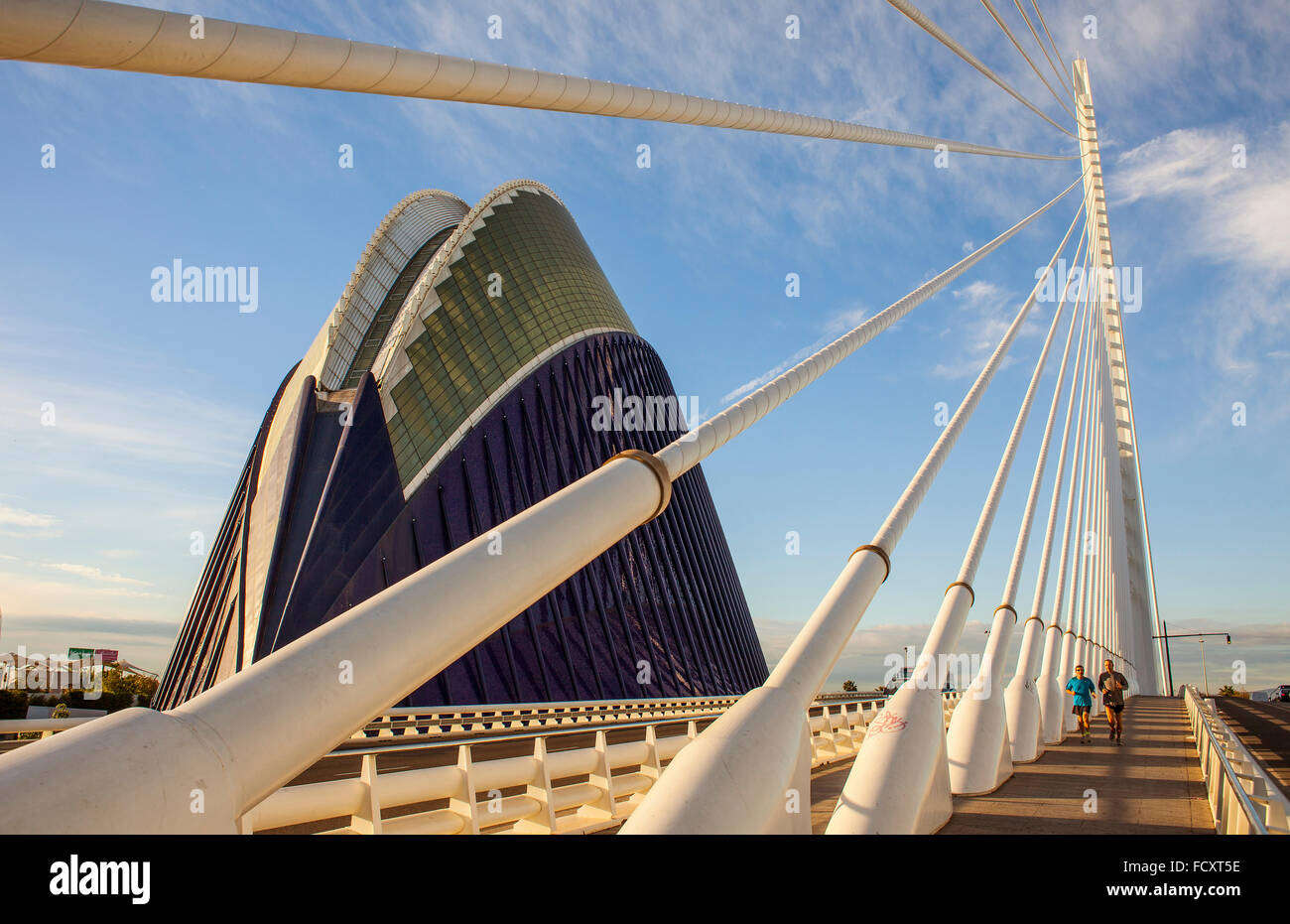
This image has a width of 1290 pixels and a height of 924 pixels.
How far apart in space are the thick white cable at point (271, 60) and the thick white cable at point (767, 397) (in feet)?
8.31

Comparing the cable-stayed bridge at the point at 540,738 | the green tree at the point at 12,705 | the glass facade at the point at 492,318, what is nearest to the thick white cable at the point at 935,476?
the cable-stayed bridge at the point at 540,738

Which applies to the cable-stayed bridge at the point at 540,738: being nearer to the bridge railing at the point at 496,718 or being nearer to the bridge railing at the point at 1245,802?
the bridge railing at the point at 1245,802

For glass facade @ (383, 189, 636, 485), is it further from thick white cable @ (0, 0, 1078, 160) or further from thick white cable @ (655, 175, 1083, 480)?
thick white cable @ (0, 0, 1078, 160)

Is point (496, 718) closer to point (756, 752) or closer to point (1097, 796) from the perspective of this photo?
point (1097, 796)

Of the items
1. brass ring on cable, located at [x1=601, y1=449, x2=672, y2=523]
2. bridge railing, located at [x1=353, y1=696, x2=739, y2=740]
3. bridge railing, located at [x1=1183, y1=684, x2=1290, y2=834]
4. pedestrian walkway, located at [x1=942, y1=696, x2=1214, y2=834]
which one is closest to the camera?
bridge railing, located at [x1=1183, y1=684, x2=1290, y2=834]

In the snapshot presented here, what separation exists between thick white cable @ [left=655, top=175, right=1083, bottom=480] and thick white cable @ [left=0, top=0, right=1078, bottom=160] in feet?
8.31

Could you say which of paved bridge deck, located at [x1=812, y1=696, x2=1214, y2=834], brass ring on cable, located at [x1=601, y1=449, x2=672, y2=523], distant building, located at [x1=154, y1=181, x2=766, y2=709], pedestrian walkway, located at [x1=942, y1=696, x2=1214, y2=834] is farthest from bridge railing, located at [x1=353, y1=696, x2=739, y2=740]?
brass ring on cable, located at [x1=601, y1=449, x2=672, y2=523]

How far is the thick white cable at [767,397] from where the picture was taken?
6.51 meters

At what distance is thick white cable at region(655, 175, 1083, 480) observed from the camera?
21.4 ft
